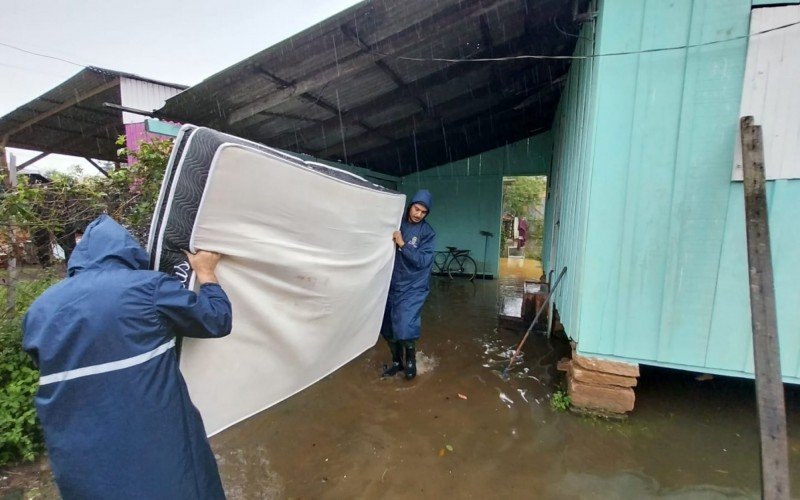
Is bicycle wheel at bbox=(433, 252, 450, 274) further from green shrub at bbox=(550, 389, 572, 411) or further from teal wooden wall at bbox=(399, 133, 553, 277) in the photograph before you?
green shrub at bbox=(550, 389, 572, 411)

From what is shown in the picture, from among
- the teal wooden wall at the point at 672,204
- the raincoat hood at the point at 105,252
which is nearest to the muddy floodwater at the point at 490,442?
the teal wooden wall at the point at 672,204

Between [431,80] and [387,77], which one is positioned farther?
[431,80]

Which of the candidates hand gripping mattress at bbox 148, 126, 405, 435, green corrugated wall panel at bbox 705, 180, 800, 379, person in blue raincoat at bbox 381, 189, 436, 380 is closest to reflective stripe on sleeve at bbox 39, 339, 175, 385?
hand gripping mattress at bbox 148, 126, 405, 435

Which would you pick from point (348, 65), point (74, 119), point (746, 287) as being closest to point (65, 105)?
→ point (74, 119)

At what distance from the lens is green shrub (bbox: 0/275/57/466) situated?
2135mm

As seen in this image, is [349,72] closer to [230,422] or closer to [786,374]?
[230,422]

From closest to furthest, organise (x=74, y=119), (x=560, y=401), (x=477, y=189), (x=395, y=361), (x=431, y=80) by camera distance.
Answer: (x=560, y=401), (x=395, y=361), (x=431, y=80), (x=74, y=119), (x=477, y=189)

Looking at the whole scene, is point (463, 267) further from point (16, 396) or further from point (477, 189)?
point (16, 396)

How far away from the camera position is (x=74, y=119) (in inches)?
244

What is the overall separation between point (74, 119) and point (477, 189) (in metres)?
7.91

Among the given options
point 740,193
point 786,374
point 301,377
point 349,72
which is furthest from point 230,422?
point 786,374

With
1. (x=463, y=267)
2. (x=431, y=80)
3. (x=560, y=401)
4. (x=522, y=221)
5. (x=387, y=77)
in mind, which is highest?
(x=431, y=80)

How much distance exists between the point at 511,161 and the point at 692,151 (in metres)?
6.06

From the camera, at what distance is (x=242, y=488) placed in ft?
6.88
